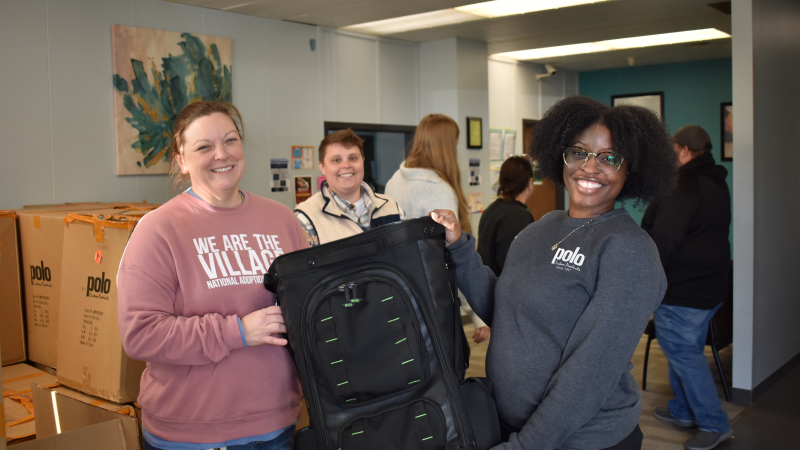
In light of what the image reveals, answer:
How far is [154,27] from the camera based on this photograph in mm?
4035

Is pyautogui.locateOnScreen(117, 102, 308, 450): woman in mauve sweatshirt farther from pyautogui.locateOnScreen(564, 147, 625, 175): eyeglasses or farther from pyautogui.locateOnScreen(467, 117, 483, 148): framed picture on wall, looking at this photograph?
pyautogui.locateOnScreen(467, 117, 483, 148): framed picture on wall

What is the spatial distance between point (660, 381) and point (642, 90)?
5.07 meters

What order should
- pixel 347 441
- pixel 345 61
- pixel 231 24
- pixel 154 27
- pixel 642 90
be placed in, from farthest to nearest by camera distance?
pixel 642 90 < pixel 345 61 < pixel 231 24 < pixel 154 27 < pixel 347 441

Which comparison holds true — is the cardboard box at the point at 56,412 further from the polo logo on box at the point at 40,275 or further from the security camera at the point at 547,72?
the security camera at the point at 547,72

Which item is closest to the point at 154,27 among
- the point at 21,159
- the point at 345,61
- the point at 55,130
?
the point at 55,130

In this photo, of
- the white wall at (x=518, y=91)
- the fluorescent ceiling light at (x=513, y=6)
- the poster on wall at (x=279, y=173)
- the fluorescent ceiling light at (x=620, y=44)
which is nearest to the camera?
the fluorescent ceiling light at (x=513, y=6)

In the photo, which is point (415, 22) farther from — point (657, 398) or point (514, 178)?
point (657, 398)

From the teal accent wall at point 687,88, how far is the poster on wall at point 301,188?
4.02 meters

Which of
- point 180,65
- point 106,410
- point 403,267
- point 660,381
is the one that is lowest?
point 660,381

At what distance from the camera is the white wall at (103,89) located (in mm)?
3428

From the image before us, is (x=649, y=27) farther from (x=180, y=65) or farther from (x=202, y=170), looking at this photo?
(x=202, y=170)

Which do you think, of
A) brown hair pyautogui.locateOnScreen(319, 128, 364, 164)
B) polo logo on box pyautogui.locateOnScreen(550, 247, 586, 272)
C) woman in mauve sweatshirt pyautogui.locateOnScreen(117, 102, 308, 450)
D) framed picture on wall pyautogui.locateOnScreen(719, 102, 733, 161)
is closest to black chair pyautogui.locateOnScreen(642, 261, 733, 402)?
brown hair pyautogui.locateOnScreen(319, 128, 364, 164)

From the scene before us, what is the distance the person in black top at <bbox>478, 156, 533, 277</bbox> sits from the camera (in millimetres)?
3242

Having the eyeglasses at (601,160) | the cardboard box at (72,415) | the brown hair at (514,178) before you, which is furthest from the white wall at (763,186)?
the cardboard box at (72,415)
